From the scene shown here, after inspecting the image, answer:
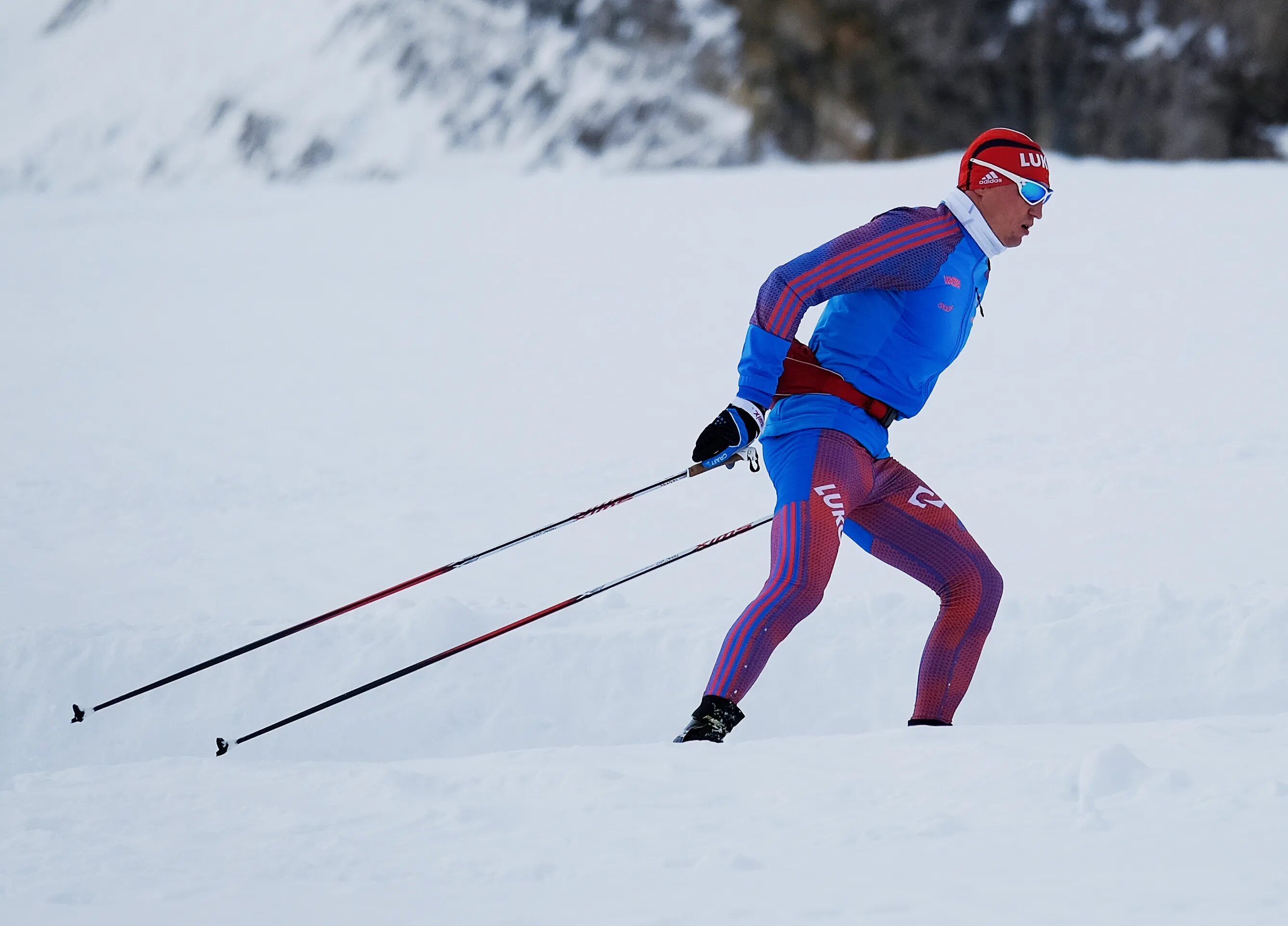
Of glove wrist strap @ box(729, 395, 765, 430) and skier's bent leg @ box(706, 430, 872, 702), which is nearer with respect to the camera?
Answer: skier's bent leg @ box(706, 430, 872, 702)

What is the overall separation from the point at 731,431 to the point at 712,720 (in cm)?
60

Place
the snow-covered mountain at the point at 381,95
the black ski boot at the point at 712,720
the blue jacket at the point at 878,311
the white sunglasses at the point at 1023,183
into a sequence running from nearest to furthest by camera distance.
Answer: the black ski boot at the point at 712,720 < the blue jacket at the point at 878,311 < the white sunglasses at the point at 1023,183 < the snow-covered mountain at the point at 381,95

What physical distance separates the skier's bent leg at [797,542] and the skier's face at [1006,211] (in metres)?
0.57

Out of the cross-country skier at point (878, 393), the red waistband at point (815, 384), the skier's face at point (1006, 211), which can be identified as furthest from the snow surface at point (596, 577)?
the skier's face at point (1006, 211)

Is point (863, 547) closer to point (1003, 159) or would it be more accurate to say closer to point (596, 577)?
point (1003, 159)

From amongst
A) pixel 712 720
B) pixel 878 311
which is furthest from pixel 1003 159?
pixel 712 720

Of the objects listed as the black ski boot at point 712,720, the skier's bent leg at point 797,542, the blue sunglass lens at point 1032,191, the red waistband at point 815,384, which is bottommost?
the black ski boot at point 712,720

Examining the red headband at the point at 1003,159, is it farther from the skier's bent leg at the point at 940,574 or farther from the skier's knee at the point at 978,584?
the skier's knee at the point at 978,584

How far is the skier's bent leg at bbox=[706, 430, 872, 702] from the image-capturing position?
8.59 feet

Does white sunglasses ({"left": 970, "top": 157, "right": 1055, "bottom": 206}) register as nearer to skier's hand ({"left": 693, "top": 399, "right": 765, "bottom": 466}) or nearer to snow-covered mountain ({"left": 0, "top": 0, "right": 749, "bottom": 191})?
skier's hand ({"left": 693, "top": 399, "right": 765, "bottom": 466})

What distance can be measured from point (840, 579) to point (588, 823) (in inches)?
109

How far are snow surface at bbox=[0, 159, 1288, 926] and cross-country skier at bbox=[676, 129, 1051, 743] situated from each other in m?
0.38

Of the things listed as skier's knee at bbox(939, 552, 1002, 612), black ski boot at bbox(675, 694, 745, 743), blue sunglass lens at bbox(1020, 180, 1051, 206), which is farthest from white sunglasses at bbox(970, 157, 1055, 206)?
black ski boot at bbox(675, 694, 745, 743)

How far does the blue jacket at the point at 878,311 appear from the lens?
275cm
